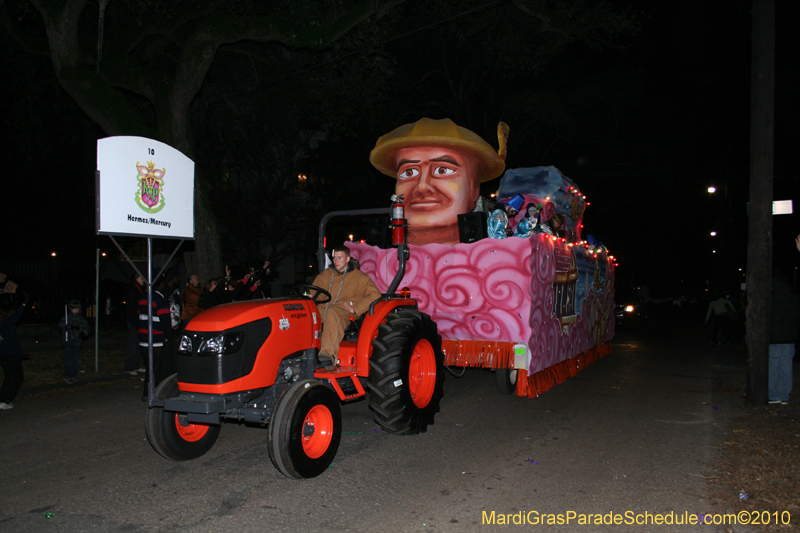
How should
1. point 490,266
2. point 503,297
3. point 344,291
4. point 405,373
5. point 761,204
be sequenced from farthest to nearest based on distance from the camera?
point 761,204, point 490,266, point 503,297, point 344,291, point 405,373

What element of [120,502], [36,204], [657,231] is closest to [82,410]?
[120,502]

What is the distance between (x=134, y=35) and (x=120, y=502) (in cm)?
1051

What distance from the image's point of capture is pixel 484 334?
7.25 metres

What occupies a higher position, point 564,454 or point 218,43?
point 218,43

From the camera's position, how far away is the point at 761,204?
7500 mm

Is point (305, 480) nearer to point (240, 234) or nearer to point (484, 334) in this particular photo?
point (484, 334)

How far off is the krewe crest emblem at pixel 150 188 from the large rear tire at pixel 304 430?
2603mm

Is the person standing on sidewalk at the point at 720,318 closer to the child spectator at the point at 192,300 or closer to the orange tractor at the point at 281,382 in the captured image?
the orange tractor at the point at 281,382

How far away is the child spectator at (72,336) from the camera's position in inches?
347

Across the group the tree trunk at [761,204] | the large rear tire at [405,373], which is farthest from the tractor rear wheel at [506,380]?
the tree trunk at [761,204]

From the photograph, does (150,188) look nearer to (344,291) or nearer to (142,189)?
(142,189)
